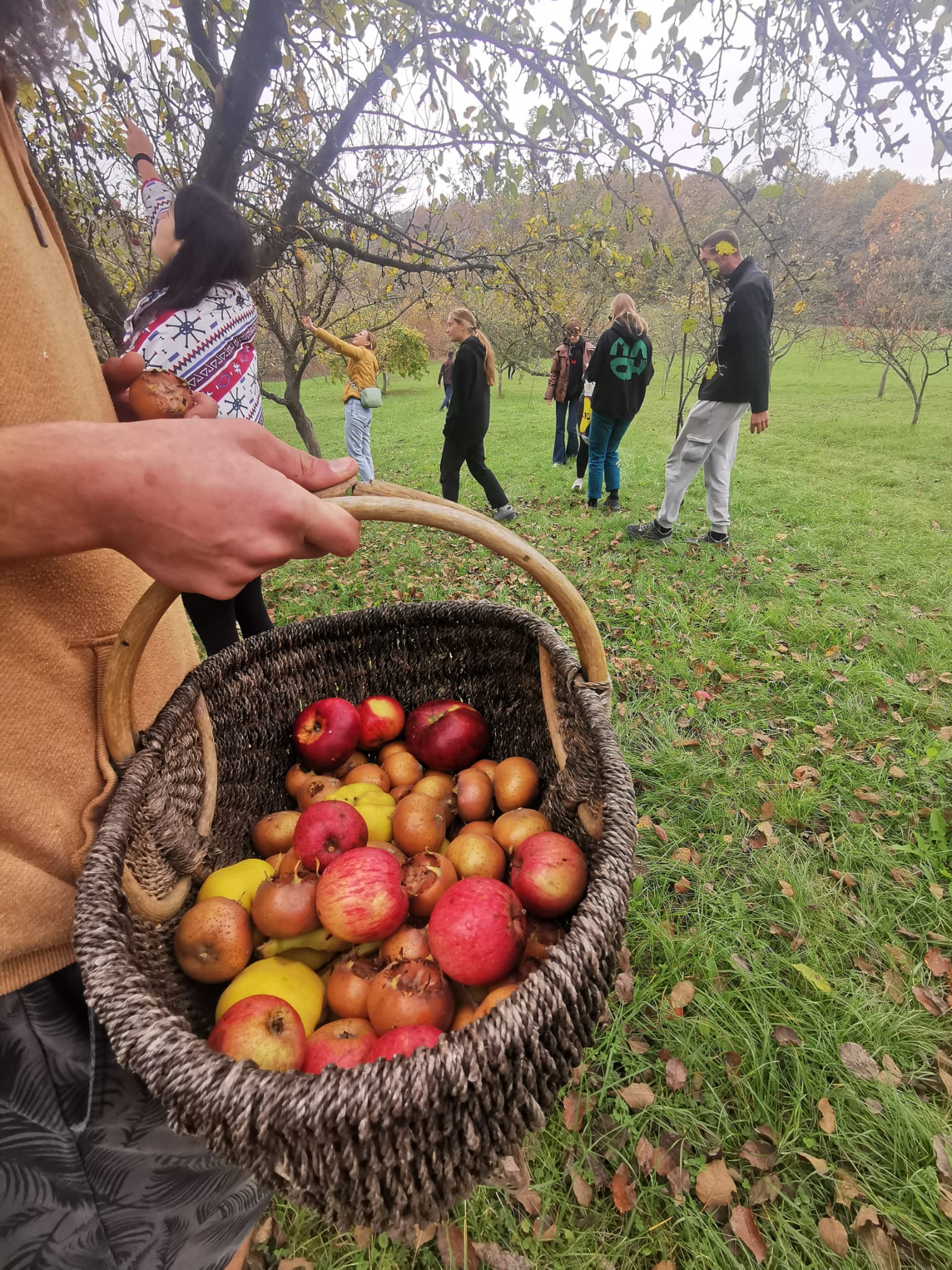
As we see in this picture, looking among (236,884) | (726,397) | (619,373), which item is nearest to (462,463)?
(619,373)

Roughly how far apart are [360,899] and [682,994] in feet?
4.16

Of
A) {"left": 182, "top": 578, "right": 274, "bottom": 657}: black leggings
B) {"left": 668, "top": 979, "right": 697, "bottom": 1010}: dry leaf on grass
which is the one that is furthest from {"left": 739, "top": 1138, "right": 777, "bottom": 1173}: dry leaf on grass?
{"left": 182, "top": 578, "right": 274, "bottom": 657}: black leggings

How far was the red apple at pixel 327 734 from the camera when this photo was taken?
1733 millimetres

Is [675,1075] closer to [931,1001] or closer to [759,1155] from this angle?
[759,1155]

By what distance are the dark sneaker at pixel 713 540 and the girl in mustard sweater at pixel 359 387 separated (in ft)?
14.2

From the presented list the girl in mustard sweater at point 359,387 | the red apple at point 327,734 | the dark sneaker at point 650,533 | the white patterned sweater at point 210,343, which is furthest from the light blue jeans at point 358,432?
the red apple at point 327,734

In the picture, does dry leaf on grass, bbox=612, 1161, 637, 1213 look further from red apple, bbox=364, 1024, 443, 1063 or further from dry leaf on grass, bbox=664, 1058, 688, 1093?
red apple, bbox=364, 1024, 443, 1063

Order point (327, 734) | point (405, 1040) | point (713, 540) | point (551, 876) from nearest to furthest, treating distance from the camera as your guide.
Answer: point (405, 1040) < point (551, 876) < point (327, 734) < point (713, 540)

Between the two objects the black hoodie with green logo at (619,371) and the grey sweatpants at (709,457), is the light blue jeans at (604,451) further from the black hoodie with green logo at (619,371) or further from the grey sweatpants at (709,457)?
the grey sweatpants at (709,457)

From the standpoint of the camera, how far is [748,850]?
7.93 feet

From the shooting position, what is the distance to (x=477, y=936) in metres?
1.16

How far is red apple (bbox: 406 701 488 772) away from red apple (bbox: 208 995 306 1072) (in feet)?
2.75

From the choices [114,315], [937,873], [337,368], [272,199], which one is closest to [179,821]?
[937,873]

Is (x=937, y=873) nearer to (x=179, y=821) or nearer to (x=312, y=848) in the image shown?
(x=312, y=848)
